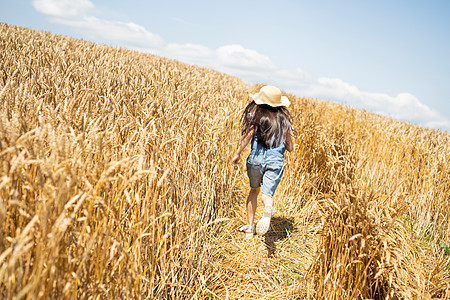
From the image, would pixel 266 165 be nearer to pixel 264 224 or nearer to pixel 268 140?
pixel 268 140

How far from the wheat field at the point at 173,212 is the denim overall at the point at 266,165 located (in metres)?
0.39

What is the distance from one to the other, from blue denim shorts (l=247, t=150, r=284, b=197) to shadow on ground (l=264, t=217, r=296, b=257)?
24.1 inches

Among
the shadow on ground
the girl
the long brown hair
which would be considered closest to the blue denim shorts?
the girl

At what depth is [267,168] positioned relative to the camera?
276 cm

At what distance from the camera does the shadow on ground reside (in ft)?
9.72

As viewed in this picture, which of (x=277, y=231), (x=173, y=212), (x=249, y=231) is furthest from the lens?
(x=277, y=231)

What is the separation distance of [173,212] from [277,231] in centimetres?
164

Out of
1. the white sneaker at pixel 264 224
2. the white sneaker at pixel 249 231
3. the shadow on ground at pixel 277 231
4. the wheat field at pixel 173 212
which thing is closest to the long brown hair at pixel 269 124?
the wheat field at pixel 173 212

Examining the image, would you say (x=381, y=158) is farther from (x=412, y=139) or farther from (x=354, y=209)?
(x=354, y=209)

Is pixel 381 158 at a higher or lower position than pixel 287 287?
higher

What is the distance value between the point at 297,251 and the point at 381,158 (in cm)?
313

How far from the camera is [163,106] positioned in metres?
2.93

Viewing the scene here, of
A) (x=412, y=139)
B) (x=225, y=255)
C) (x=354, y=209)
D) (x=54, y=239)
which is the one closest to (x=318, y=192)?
(x=225, y=255)

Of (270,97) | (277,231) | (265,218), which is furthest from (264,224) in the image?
(270,97)
